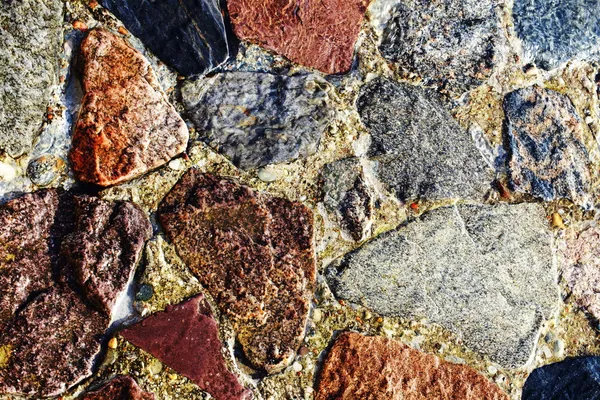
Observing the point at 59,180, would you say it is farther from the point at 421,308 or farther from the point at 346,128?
the point at 421,308

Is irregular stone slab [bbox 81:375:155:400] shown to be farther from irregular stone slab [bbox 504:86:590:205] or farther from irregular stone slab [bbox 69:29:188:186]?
irregular stone slab [bbox 504:86:590:205]

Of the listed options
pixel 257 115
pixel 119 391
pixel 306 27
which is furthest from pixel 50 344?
pixel 306 27

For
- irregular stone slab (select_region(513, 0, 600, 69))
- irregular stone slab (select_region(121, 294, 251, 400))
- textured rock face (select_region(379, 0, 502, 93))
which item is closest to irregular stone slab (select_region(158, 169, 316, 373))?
irregular stone slab (select_region(121, 294, 251, 400))

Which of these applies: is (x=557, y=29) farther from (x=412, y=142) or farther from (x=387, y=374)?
(x=387, y=374)

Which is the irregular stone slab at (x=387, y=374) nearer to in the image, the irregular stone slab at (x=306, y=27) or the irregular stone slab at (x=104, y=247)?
the irregular stone slab at (x=104, y=247)

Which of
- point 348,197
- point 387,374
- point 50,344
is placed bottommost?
point 387,374

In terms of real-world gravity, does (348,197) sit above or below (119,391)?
above
